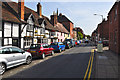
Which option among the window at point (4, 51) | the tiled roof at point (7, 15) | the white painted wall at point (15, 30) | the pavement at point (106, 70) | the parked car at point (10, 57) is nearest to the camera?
the pavement at point (106, 70)

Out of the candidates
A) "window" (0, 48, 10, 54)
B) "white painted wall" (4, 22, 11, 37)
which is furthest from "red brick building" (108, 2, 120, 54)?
"white painted wall" (4, 22, 11, 37)

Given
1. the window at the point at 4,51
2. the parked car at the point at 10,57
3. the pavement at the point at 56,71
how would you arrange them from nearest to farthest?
the pavement at the point at 56,71, the parked car at the point at 10,57, the window at the point at 4,51

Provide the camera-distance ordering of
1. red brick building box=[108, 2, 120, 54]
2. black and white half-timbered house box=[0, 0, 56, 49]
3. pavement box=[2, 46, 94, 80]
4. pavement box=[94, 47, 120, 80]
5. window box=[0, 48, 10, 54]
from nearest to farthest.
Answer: pavement box=[94, 47, 120, 80]
pavement box=[2, 46, 94, 80]
window box=[0, 48, 10, 54]
black and white half-timbered house box=[0, 0, 56, 49]
red brick building box=[108, 2, 120, 54]

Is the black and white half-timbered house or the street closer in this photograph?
the street

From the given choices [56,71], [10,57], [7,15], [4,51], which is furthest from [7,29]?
[56,71]

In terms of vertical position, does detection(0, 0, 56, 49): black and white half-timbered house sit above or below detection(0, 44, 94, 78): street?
above

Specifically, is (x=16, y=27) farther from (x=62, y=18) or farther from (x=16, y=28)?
(x=62, y=18)

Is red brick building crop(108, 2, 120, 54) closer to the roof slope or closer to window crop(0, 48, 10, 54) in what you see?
window crop(0, 48, 10, 54)

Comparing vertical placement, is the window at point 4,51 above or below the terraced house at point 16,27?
below

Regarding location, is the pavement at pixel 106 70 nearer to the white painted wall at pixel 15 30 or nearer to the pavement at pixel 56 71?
the pavement at pixel 56 71

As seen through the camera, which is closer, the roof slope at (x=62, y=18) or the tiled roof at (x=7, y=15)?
the tiled roof at (x=7, y=15)

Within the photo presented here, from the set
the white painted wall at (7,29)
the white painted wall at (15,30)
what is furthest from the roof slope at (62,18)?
the white painted wall at (7,29)

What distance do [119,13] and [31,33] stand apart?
13.8 meters

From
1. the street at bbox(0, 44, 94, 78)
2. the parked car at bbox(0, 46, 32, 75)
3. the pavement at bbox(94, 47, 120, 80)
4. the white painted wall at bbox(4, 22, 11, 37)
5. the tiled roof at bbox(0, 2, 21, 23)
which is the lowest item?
the street at bbox(0, 44, 94, 78)
